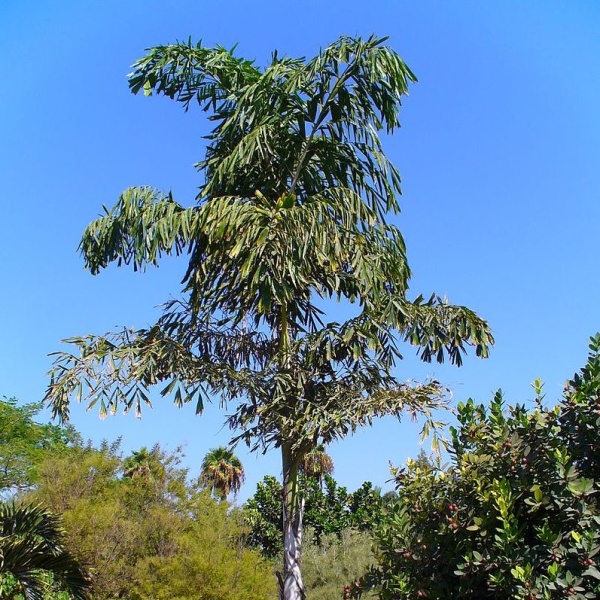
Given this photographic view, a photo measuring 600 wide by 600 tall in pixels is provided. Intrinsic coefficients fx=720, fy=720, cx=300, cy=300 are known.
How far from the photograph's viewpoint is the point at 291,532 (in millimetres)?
9664

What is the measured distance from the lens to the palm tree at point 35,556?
895 cm

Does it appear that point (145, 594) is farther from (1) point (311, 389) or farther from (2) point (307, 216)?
(2) point (307, 216)

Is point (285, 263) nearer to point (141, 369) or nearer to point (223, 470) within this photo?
point (141, 369)

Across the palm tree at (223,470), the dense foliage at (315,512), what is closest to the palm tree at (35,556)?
the dense foliage at (315,512)

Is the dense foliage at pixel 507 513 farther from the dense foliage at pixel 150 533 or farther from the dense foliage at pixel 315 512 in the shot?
the dense foliage at pixel 315 512

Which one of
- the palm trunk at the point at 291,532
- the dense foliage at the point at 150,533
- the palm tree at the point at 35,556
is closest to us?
the palm tree at the point at 35,556


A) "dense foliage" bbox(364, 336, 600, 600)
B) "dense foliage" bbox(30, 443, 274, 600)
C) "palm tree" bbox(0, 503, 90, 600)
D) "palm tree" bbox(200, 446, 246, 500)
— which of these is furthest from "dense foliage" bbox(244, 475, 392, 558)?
"dense foliage" bbox(364, 336, 600, 600)

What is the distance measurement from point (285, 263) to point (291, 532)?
3.61 metres

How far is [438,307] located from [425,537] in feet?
15.3

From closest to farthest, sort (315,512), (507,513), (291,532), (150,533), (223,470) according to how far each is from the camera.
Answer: (507,513)
(291,532)
(150,533)
(315,512)
(223,470)

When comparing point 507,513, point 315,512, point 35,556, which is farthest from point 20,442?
point 507,513

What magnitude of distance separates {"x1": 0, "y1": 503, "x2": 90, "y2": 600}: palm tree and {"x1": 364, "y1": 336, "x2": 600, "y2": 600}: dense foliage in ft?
16.8

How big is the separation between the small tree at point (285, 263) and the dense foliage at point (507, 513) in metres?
3.28

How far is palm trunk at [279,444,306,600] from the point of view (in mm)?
9414
